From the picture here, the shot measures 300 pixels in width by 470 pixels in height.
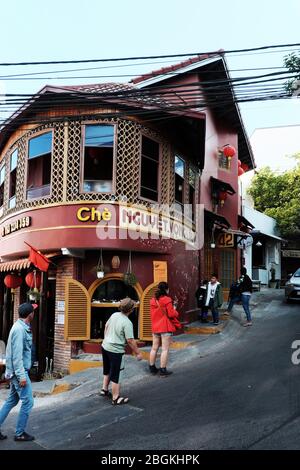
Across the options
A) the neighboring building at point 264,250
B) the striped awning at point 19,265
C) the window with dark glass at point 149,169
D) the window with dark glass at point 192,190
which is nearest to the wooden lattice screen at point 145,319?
the striped awning at point 19,265

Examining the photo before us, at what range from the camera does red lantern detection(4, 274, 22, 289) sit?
13.2 m

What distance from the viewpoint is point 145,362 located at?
396 inches

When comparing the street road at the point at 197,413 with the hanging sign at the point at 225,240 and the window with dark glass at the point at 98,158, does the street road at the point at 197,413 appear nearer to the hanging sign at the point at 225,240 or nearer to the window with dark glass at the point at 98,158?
the window with dark glass at the point at 98,158

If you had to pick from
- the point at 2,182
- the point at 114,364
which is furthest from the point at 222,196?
the point at 114,364

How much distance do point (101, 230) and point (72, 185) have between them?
1393 mm

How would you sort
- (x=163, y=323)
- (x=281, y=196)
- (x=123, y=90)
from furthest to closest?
(x=281, y=196), (x=123, y=90), (x=163, y=323)

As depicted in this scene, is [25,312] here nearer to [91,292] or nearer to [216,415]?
[216,415]

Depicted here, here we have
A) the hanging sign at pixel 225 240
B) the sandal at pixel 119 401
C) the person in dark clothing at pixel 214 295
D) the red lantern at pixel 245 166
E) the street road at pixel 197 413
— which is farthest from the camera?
the red lantern at pixel 245 166

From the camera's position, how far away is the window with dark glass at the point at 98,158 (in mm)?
11320

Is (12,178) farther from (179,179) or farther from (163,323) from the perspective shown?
(163,323)

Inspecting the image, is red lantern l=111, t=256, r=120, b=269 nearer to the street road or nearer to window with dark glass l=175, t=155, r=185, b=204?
the street road

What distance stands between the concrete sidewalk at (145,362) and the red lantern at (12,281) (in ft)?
12.6

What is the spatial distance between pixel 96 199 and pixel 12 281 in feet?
13.6

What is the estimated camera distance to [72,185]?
11.2 meters
